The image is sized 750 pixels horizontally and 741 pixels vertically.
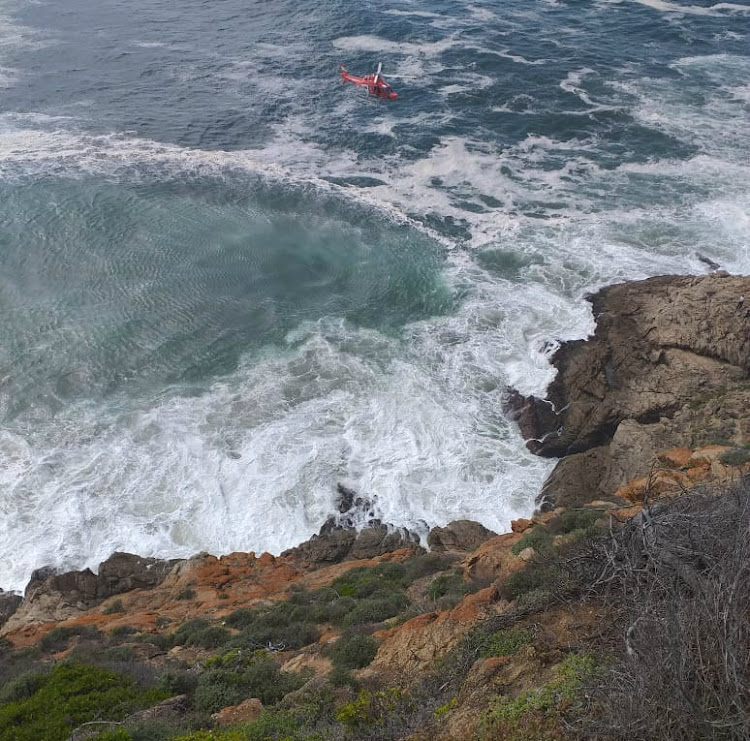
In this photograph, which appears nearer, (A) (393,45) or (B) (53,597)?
(B) (53,597)

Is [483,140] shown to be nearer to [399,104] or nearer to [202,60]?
Result: [399,104]

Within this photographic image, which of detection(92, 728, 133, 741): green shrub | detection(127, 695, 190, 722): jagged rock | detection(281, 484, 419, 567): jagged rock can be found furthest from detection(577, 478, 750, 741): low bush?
detection(281, 484, 419, 567): jagged rock

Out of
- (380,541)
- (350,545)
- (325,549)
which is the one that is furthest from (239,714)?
(380,541)

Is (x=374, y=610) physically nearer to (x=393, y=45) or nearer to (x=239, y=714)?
(x=239, y=714)

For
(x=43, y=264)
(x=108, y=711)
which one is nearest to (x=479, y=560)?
(x=108, y=711)

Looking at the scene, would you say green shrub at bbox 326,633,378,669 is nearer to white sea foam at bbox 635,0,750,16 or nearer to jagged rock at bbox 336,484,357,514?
jagged rock at bbox 336,484,357,514
